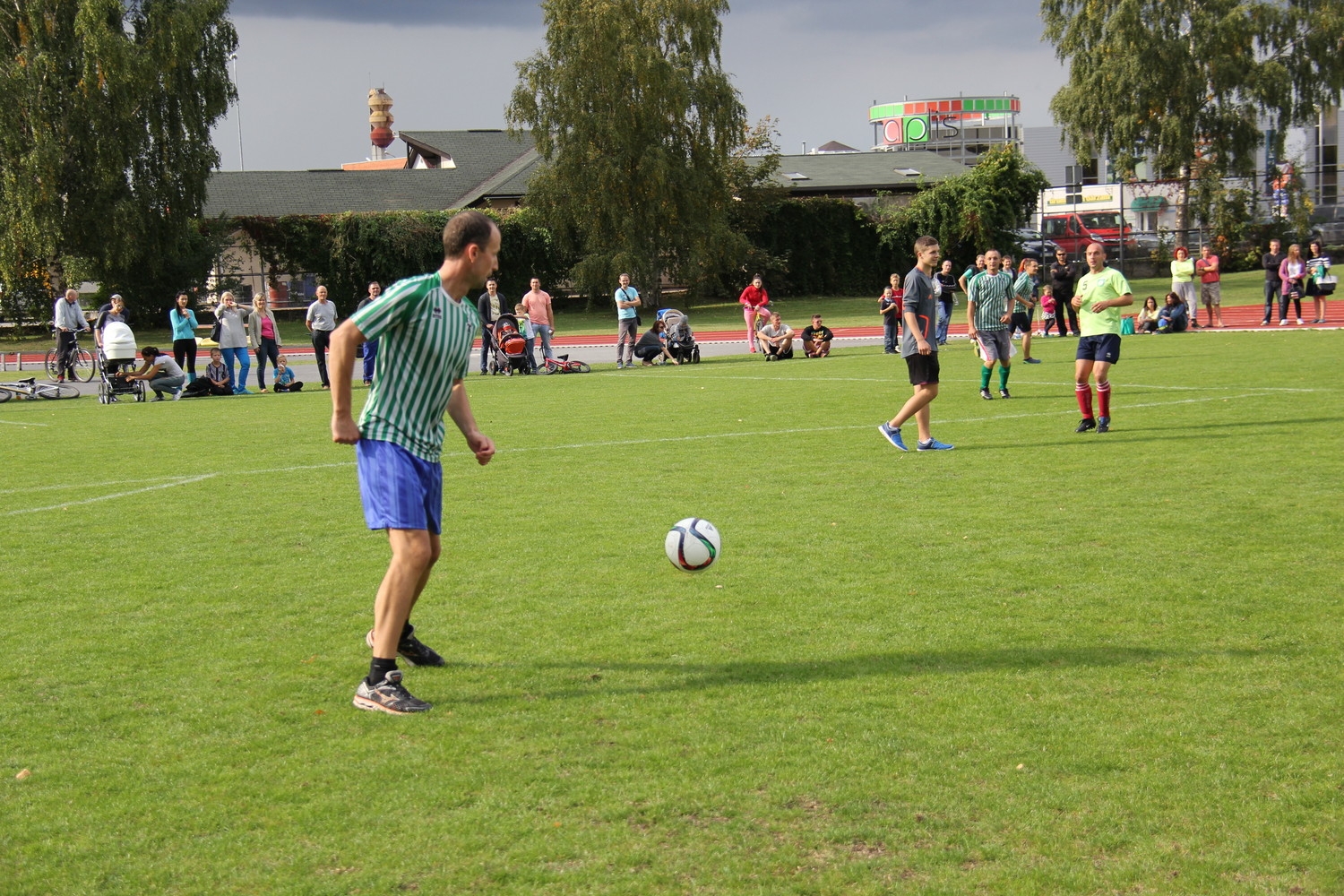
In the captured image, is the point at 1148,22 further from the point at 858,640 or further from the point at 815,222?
the point at 858,640

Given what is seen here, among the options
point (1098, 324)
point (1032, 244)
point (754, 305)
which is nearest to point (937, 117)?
point (1032, 244)

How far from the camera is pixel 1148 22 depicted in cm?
4850

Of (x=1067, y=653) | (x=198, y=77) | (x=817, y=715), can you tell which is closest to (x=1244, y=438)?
(x=1067, y=653)

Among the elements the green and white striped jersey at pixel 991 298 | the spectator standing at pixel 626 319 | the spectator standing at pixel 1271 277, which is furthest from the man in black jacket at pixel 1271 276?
the green and white striped jersey at pixel 991 298

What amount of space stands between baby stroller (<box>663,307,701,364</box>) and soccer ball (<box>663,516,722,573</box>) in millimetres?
19799

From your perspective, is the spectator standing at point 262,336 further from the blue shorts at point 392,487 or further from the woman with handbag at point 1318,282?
the woman with handbag at point 1318,282

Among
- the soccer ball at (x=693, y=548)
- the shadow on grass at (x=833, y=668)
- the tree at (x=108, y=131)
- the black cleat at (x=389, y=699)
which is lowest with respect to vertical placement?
the shadow on grass at (x=833, y=668)

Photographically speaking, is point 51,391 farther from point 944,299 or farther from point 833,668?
point 833,668

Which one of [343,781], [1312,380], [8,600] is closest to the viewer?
[343,781]

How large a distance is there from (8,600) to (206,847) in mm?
3918

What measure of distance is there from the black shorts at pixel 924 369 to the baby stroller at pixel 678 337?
49.7 feet

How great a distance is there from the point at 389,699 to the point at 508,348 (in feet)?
65.1

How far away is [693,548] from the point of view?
6.82 m

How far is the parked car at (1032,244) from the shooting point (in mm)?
49594
